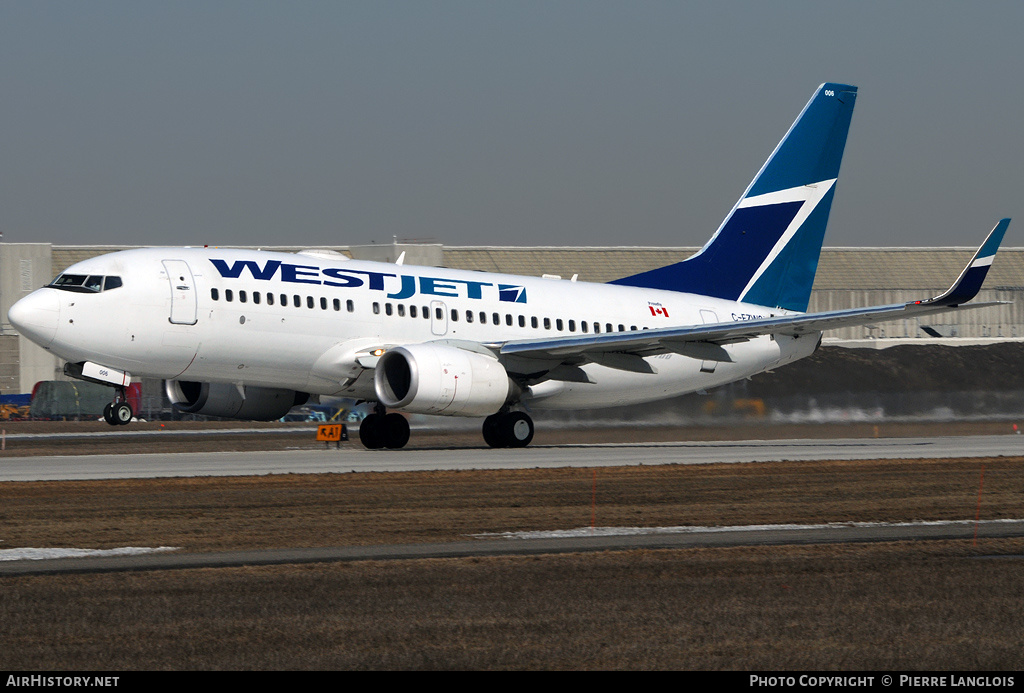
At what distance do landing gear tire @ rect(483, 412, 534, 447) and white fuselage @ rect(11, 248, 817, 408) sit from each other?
0.78 meters

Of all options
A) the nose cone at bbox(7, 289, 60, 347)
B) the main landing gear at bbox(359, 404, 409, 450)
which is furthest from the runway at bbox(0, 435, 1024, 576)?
the nose cone at bbox(7, 289, 60, 347)

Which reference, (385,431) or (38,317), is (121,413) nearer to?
(38,317)

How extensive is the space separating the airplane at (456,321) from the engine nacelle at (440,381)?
46 mm

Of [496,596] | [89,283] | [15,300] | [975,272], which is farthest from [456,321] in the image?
[15,300]

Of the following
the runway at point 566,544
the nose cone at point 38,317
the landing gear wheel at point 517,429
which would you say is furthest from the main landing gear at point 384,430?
the runway at point 566,544

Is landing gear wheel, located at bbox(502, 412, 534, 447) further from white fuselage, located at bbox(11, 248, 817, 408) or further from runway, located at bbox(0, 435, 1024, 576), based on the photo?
white fuselage, located at bbox(11, 248, 817, 408)

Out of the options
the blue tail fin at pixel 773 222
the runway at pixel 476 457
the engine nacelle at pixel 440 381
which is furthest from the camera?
the blue tail fin at pixel 773 222

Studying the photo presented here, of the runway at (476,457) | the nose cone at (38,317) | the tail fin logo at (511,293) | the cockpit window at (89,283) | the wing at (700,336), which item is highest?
the cockpit window at (89,283)

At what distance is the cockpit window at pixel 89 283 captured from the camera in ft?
95.2

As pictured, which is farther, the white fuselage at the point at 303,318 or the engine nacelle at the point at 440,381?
the engine nacelle at the point at 440,381

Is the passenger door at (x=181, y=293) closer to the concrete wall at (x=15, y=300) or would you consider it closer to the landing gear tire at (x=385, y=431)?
the landing gear tire at (x=385, y=431)

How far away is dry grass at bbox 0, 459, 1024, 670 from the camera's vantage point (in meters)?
9.14
